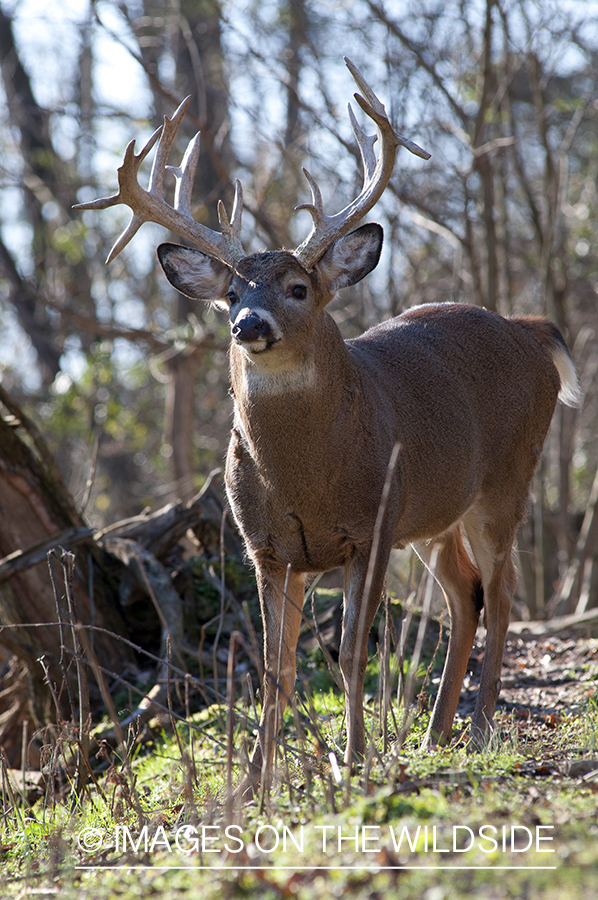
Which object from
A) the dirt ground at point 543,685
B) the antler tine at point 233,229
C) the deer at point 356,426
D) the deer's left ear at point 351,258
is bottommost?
the dirt ground at point 543,685

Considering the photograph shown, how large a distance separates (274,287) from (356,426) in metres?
0.80

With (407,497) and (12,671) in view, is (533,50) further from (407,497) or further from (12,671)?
(12,671)

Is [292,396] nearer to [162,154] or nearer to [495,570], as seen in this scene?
[162,154]

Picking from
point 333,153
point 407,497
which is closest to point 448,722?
point 407,497

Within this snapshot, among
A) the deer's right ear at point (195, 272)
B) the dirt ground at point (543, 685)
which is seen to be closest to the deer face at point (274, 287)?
the deer's right ear at point (195, 272)

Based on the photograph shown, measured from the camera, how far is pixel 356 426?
478 centimetres

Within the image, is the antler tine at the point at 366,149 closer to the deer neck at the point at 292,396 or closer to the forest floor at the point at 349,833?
the deer neck at the point at 292,396

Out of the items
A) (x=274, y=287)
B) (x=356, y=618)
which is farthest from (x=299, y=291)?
(x=356, y=618)

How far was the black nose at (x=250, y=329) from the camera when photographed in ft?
14.4

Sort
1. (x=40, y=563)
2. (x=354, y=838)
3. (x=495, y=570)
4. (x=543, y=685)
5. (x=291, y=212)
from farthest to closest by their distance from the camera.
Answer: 1. (x=291, y=212)
2. (x=40, y=563)
3. (x=543, y=685)
4. (x=495, y=570)
5. (x=354, y=838)

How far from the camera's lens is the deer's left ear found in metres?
5.06

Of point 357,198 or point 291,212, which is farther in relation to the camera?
point 291,212

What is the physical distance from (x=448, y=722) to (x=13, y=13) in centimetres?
1357

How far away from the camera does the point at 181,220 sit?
5.11 metres
